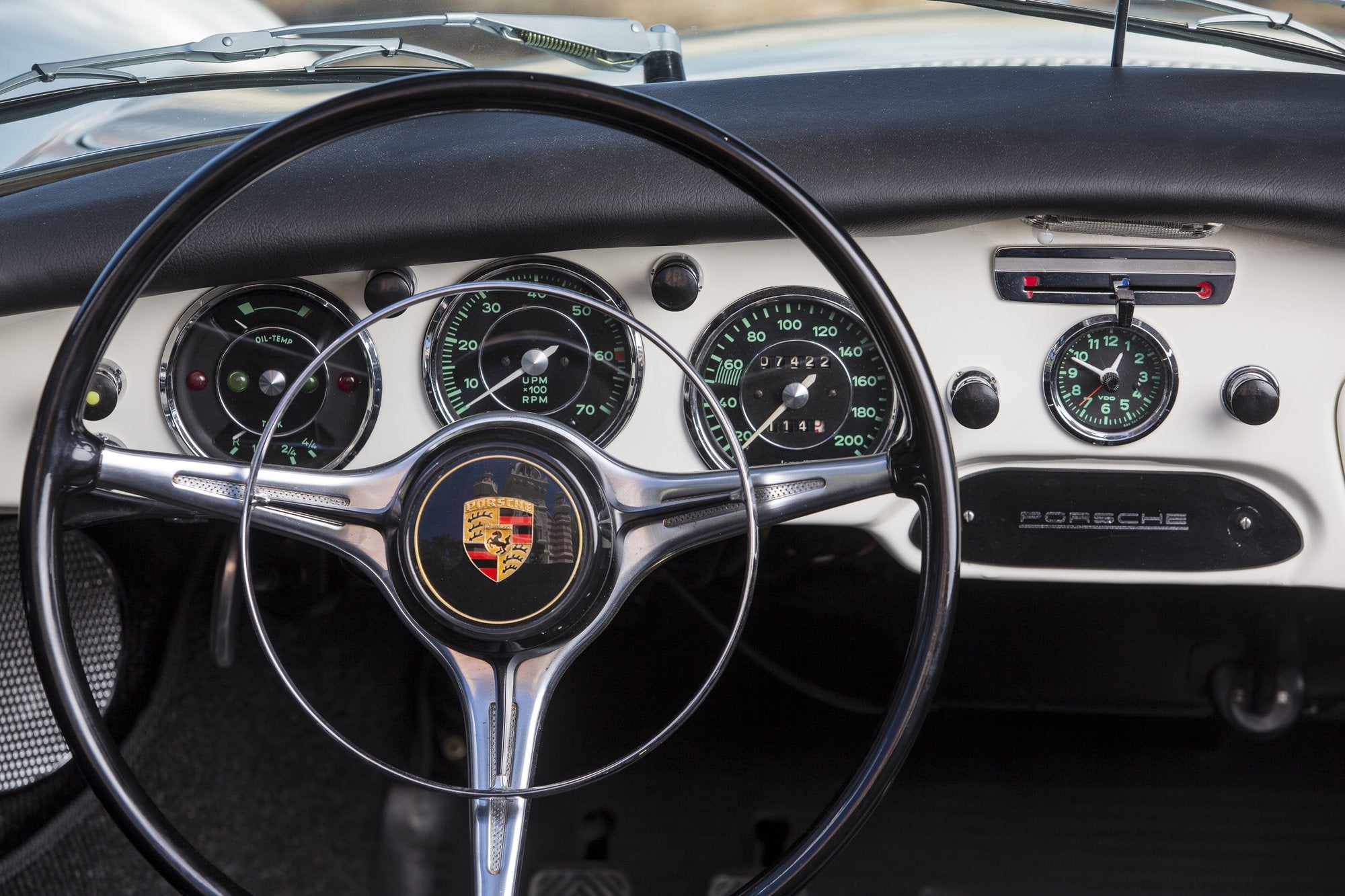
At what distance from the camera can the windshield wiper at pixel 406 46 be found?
58.5 inches

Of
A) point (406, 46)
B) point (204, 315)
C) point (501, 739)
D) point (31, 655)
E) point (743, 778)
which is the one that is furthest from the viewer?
point (743, 778)

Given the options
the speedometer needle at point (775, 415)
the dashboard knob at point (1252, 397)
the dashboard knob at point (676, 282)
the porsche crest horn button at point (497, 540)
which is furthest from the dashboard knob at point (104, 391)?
the dashboard knob at point (1252, 397)

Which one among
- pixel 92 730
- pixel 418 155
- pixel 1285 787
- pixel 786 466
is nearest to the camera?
pixel 92 730

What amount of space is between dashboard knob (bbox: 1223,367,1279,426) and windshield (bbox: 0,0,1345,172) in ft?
1.67

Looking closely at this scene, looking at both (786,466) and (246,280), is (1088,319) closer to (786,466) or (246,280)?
(786,466)

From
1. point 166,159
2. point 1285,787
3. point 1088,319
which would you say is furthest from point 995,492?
point 166,159

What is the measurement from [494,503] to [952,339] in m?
0.64

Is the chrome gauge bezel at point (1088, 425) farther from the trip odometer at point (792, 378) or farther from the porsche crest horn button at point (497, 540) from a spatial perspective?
the porsche crest horn button at point (497, 540)

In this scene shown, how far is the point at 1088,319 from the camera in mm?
1386

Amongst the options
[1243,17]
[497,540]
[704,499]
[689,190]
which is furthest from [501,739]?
[1243,17]

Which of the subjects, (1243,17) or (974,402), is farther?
(1243,17)

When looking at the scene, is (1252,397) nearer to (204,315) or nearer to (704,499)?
(704,499)

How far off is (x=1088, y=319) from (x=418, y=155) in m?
0.83

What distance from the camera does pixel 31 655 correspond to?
5.58 ft
